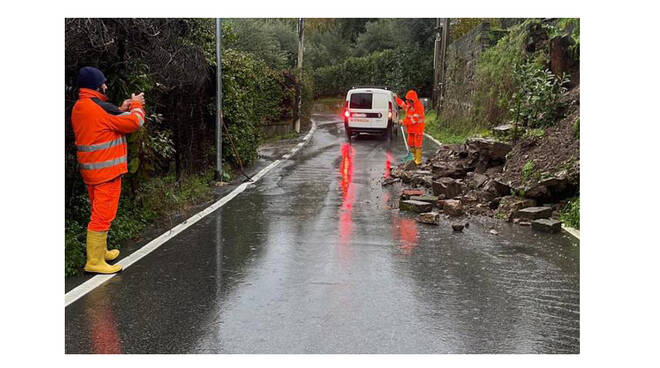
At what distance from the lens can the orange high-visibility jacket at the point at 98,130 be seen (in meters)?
6.26

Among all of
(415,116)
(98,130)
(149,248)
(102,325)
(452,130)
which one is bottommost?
(102,325)

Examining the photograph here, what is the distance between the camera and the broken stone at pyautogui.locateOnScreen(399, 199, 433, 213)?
1034cm

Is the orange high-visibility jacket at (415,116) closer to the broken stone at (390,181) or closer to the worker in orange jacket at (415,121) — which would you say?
the worker in orange jacket at (415,121)

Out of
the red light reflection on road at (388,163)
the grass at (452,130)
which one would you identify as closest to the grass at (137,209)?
the red light reflection on road at (388,163)

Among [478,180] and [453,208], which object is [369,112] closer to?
[478,180]

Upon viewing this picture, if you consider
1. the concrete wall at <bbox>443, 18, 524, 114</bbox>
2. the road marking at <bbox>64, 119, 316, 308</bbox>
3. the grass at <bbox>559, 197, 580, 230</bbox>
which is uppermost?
the concrete wall at <bbox>443, 18, 524, 114</bbox>

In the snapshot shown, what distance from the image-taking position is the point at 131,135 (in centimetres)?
820

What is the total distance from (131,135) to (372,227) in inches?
134

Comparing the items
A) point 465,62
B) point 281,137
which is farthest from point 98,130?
point 465,62

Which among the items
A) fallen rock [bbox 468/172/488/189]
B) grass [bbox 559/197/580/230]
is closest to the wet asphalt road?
grass [bbox 559/197/580/230]

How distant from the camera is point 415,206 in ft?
34.2

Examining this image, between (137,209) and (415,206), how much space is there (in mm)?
4176

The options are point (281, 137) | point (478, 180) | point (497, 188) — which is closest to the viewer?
point (497, 188)

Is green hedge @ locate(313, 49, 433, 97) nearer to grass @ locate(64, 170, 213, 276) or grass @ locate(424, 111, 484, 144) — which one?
grass @ locate(424, 111, 484, 144)
